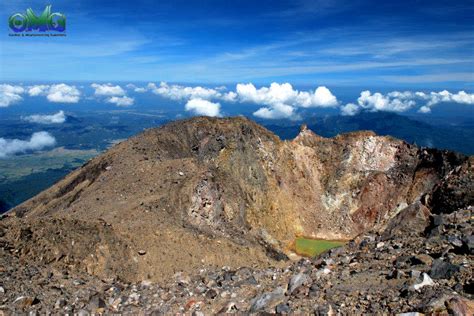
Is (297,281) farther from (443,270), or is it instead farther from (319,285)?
(443,270)

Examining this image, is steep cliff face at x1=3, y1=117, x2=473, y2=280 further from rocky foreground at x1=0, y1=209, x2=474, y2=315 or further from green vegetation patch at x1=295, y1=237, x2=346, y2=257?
rocky foreground at x1=0, y1=209, x2=474, y2=315

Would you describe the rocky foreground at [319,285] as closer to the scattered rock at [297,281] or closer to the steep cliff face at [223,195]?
the scattered rock at [297,281]

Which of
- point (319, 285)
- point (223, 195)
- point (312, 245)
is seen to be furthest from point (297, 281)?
point (312, 245)

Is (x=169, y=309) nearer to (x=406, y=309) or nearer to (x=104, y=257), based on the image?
(x=406, y=309)

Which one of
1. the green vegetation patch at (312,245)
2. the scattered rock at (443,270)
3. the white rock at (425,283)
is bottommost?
the green vegetation patch at (312,245)

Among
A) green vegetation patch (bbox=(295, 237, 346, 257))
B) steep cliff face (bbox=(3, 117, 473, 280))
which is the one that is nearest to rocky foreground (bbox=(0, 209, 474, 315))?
steep cliff face (bbox=(3, 117, 473, 280))

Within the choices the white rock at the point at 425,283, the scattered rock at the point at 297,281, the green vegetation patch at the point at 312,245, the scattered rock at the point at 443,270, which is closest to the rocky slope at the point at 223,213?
the scattered rock at the point at 297,281
